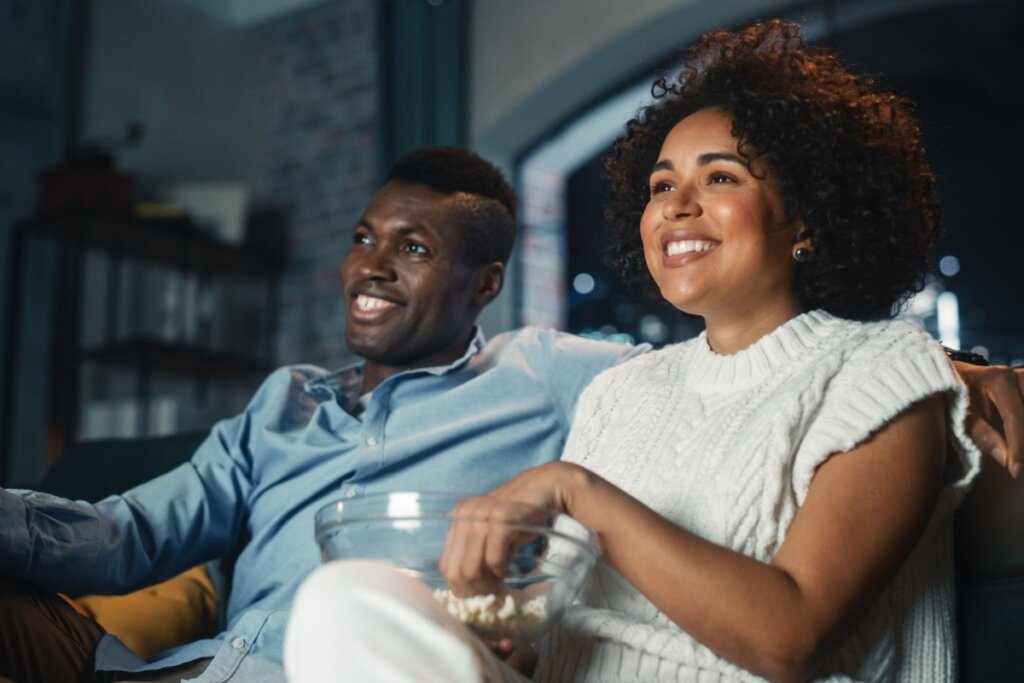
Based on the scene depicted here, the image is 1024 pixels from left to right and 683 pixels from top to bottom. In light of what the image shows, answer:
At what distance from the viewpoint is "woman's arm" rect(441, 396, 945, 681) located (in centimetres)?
106

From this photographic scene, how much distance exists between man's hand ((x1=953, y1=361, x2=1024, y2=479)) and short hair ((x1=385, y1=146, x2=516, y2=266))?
41.2 inches

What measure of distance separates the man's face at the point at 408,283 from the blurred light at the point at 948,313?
204 centimetres

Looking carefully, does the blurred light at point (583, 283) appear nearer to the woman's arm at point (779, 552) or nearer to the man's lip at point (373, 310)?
the man's lip at point (373, 310)

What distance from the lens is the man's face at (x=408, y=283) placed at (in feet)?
6.72

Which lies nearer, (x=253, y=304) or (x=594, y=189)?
(x=594, y=189)

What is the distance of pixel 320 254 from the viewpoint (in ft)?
15.8

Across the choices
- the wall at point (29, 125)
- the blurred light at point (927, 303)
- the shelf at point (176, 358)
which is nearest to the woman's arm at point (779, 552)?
the blurred light at point (927, 303)

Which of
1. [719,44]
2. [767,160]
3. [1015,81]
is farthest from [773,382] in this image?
[1015,81]

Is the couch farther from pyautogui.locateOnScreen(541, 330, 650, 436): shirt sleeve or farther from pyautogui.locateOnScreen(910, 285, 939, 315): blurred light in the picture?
pyautogui.locateOnScreen(910, 285, 939, 315): blurred light

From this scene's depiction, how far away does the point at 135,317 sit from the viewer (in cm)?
478

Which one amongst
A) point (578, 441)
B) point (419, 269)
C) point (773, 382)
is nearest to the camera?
point (773, 382)

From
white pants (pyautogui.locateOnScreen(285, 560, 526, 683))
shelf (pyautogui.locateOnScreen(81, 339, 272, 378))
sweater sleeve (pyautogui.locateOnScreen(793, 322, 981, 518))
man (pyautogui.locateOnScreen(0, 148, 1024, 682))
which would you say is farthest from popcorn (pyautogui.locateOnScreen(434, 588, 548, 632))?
shelf (pyautogui.locateOnScreen(81, 339, 272, 378))

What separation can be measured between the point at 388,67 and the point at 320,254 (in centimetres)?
83

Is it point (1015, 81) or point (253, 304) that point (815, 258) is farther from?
point (253, 304)
